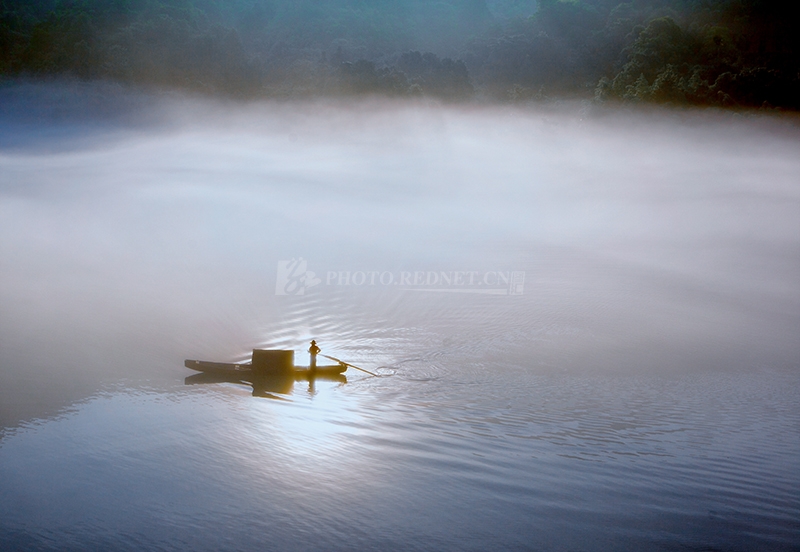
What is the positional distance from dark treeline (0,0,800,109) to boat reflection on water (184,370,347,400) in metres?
39.7

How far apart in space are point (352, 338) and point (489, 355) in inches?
136

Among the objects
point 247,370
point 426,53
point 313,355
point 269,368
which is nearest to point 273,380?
point 269,368

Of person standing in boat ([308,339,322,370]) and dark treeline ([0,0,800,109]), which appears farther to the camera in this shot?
dark treeline ([0,0,800,109])

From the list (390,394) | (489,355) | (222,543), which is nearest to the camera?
(222,543)

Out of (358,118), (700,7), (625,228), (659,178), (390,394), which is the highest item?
(700,7)

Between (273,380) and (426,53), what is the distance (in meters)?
51.8

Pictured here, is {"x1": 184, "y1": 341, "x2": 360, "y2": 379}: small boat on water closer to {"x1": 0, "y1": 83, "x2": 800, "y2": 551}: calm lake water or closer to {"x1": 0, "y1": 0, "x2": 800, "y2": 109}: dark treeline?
{"x1": 0, "y1": 83, "x2": 800, "y2": 551}: calm lake water

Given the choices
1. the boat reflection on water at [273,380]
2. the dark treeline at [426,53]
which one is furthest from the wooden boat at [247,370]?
the dark treeline at [426,53]

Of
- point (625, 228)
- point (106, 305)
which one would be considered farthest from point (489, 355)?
point (625, 228)

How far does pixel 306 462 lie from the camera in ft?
31.9

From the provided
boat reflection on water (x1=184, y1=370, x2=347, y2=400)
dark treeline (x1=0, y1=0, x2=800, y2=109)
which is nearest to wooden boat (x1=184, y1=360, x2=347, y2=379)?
boat reflection on water (x1=184, y1=370, x2=347, y2=400)

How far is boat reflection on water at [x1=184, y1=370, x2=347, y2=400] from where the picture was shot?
41.6 feet

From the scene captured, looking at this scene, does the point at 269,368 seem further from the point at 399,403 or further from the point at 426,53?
the point at 426,53

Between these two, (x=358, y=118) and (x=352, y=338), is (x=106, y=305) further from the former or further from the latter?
(x=358, y=118)
